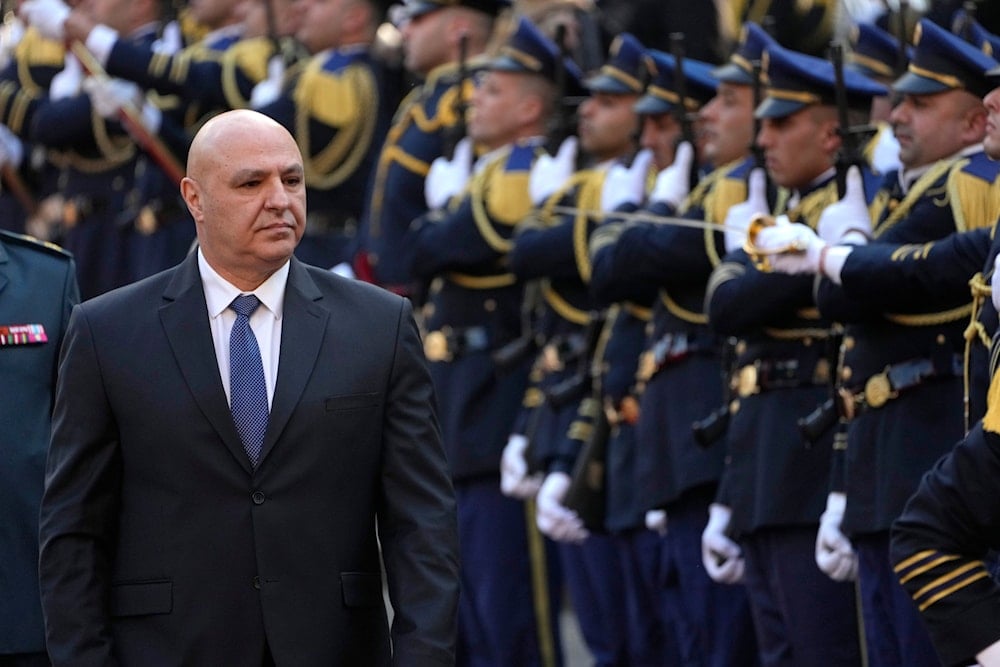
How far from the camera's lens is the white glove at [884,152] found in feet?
23.4

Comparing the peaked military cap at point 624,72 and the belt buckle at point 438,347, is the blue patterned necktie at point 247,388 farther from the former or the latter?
the belt buckle at point 438,347

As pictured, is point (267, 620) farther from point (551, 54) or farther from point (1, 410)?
point (551, 54)

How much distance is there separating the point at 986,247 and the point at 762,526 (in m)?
1.40

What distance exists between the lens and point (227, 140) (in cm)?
491

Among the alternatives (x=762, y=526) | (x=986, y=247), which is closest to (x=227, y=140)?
(x=986, y=247)

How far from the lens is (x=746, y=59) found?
739cm

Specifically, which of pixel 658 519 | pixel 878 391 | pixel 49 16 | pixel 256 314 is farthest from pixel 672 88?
pixel 49 16

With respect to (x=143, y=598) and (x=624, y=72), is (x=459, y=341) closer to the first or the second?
(x=624, y=72)

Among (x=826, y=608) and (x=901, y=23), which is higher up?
(x=901, y=23)

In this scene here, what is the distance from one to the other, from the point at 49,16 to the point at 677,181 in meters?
4.50

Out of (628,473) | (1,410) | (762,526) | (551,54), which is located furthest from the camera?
(551,54)

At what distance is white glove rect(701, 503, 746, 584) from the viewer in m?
7.04

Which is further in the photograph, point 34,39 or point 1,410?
point 34,39

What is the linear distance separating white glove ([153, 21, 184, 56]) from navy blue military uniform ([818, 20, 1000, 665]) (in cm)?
598
